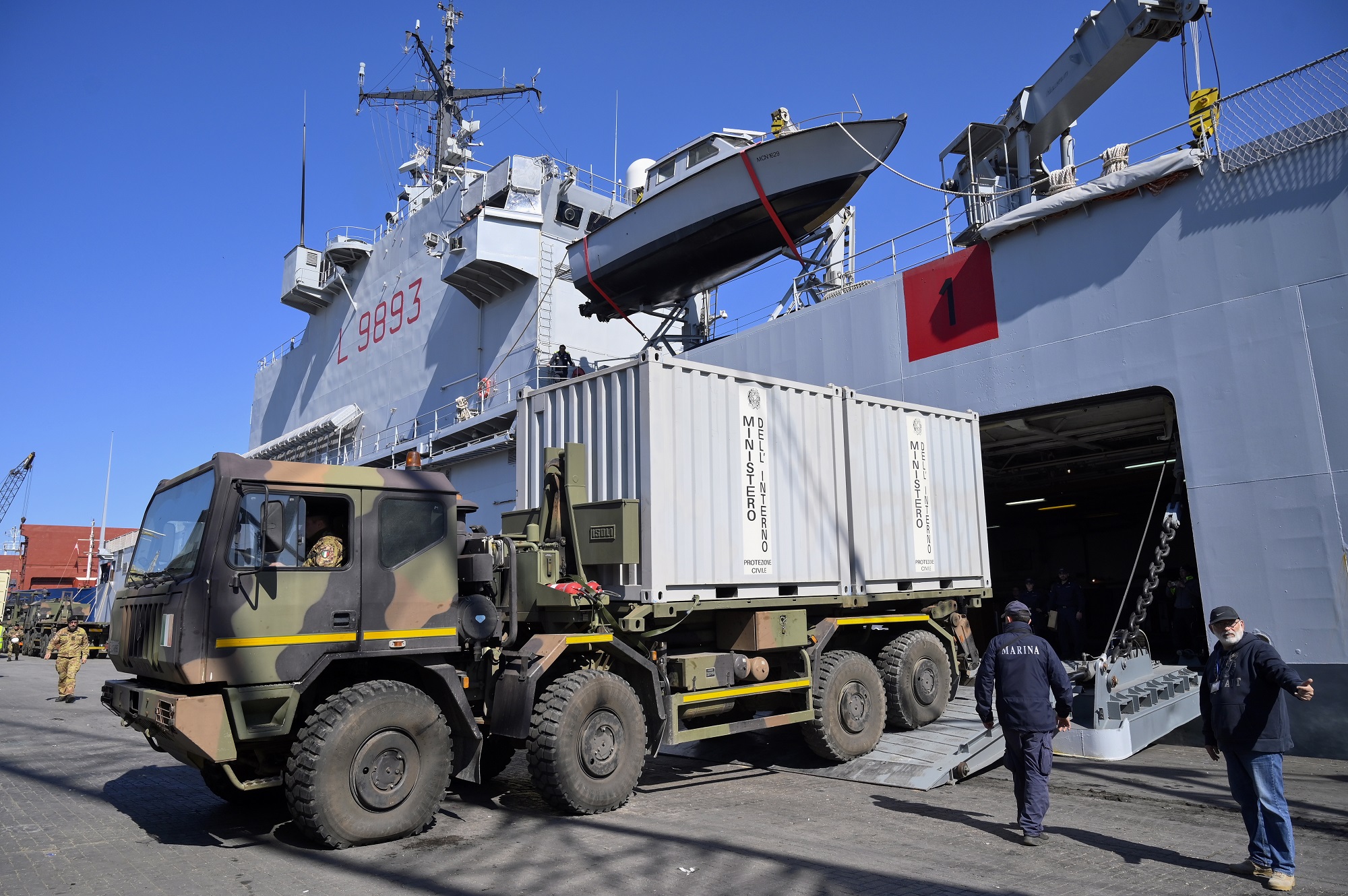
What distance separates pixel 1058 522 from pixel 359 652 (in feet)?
75.6

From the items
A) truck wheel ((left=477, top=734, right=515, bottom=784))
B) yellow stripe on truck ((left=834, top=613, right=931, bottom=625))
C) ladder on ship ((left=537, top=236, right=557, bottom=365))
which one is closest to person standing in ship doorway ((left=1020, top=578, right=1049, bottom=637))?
yellow stripe on truck ((left=834, top=613, right=931, bottom=625))

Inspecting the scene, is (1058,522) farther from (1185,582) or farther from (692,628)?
(692,628)

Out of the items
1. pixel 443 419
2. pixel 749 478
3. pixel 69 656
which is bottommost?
pixel 69 656

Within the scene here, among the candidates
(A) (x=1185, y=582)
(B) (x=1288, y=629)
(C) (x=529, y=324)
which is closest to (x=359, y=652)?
(B) (x=1288, y=629)

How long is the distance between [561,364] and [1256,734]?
1520 cm

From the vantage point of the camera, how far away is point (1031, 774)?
19.7ft

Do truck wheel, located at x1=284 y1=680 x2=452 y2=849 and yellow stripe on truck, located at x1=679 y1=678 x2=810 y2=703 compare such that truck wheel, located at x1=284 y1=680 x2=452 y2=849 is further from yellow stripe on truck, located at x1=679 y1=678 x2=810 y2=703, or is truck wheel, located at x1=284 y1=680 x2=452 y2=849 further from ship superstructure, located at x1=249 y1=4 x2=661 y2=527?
ship superstructure, located at x1=249 y1=4 x2=661 y2=527

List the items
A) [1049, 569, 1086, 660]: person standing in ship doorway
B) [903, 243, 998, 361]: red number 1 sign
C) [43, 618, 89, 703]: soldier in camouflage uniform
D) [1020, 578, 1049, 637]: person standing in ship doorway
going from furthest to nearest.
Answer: [1020, 578, 1049, 637]: person standing in ship doorway
[1049, 569, 1086, 660]: person standing in ship doorway
[43, 618, 89, 703]: soldier in camouflage uniform
[903, 243, 998, 361]: red number 1 sign

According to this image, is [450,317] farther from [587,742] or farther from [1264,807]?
[1264,807]

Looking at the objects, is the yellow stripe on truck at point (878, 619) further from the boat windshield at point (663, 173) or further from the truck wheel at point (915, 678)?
the boat windshield at point (663, 173)

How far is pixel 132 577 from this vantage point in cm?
669

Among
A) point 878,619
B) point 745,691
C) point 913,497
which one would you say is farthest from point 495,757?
point 913,497

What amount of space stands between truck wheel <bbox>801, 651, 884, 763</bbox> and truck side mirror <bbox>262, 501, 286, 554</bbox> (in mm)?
5132

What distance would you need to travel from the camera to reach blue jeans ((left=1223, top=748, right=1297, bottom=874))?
4.94m
